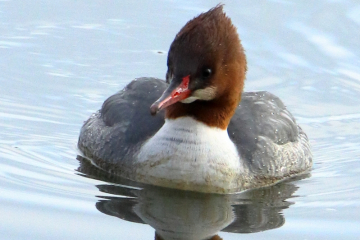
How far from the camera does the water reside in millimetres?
10297

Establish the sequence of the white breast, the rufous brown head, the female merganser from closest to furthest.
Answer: the rufous brown head < the female merganser < the white breast

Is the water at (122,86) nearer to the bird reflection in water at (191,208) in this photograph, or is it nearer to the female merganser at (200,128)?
the bird reflection in water at (191,208)

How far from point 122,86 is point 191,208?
14.0ft

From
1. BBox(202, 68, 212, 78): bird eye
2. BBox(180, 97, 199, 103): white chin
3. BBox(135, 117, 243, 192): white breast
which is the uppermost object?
BBox(202, 68, 212, 78): bird eye

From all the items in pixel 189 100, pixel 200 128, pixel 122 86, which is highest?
pixel 122 86

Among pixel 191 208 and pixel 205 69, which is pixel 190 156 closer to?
pixel 191 208

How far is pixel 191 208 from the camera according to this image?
425 inches

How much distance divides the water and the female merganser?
0.23 meters

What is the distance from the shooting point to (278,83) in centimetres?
1497

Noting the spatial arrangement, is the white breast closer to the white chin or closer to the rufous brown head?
the rufous brown head

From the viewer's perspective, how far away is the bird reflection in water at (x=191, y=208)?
10.2 metres

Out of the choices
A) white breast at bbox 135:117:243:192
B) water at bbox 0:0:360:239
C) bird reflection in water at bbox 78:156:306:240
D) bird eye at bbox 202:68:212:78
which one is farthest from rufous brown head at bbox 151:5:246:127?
water at bbox 0:0:360:239

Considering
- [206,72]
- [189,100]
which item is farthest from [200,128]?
[206,72]

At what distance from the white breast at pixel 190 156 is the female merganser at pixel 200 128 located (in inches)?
0.5
